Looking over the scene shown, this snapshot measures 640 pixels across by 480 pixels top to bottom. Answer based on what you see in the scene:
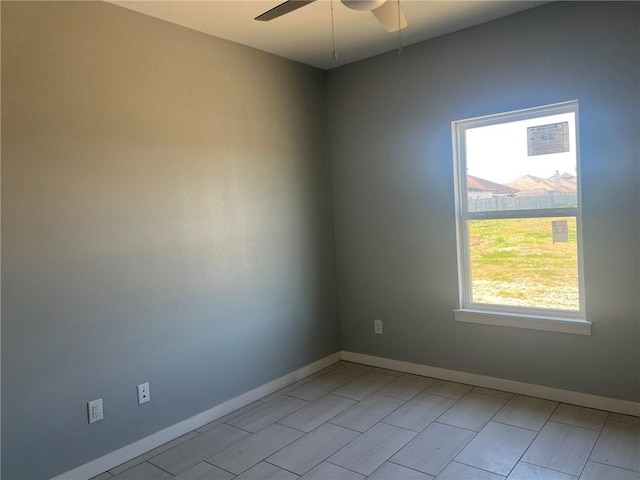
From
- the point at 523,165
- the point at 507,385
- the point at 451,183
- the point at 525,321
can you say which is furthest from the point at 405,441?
the point at 523,165

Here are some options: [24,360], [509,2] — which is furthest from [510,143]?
[24,360]

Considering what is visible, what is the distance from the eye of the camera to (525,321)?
324 cm

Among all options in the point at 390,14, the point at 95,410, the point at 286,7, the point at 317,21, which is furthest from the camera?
the point at 317,21

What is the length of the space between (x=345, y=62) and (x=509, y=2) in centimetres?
142

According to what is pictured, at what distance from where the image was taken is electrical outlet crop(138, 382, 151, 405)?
9.12ft

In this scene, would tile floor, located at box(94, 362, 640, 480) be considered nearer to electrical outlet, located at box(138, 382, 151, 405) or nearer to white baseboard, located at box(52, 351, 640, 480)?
Answer: white baseboard, located at box(52, 351, 640, 480)

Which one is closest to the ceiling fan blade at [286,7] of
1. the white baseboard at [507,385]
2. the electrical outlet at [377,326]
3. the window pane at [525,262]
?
the window pane at [525,262]

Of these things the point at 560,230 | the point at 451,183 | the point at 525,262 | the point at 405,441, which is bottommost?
the point at 405,441

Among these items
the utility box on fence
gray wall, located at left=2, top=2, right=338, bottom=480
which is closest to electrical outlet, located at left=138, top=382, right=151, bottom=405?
gray wall, located at left=2, top=2, right=338, bottom=480

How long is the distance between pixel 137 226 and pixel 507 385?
108 inches

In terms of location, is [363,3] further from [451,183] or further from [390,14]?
[451,183]

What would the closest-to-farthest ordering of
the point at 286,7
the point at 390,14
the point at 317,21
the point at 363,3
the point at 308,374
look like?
the point at 363,3
the point at 286,7
the point at 390,14
the point at 317,21
the point at 308,374

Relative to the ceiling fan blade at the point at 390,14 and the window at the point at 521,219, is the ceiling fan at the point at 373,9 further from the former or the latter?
the window at the point at 521,219

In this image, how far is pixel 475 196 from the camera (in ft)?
11.5
